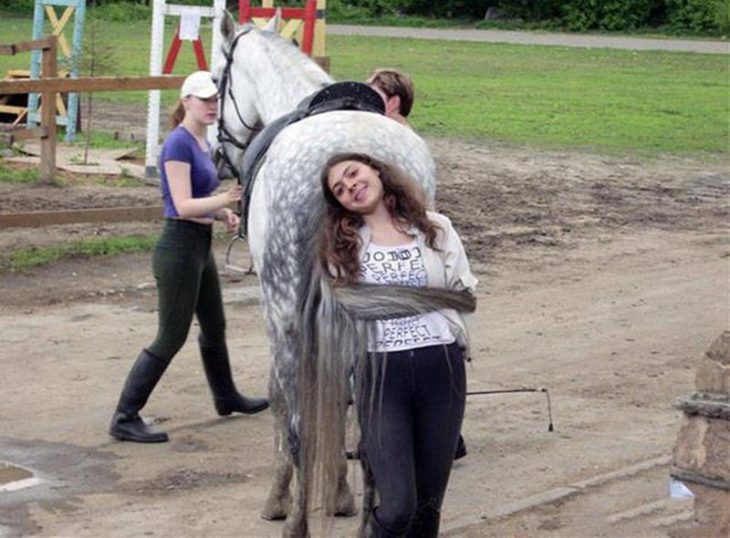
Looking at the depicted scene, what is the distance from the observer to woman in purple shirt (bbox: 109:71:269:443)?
8.17 meters

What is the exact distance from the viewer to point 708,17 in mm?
43094

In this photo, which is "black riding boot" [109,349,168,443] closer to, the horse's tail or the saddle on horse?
the saddle on horse

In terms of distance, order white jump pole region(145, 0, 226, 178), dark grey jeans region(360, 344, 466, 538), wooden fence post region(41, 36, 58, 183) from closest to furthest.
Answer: dark grey jeans region(360, 344, 466, 538), wooden fence post region(41, 36, 58, 183), white jump pole region(145, 0, 226, 178)

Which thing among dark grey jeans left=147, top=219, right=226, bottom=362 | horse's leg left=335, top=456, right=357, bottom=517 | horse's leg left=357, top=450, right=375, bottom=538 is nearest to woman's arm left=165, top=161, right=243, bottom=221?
dark grey jeans left=147, top=219, right=226, bottom=362

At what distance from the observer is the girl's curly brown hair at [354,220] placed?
5742mm

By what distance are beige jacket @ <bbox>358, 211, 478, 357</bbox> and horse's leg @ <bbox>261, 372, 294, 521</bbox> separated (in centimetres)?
158

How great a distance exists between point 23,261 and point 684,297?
4.93 meters

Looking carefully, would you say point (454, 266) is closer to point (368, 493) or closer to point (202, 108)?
point (368, 493)

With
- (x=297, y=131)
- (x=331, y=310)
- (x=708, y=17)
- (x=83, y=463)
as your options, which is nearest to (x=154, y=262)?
(x=83, y=463)

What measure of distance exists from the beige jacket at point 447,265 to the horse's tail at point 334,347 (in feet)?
0.11

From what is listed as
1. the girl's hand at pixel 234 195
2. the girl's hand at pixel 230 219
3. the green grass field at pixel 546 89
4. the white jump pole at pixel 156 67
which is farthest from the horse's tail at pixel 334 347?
the green grass field at pixel 546 89

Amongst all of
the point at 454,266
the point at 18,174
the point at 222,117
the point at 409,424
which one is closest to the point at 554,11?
the point at 18,174

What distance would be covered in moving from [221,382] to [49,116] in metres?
6.94

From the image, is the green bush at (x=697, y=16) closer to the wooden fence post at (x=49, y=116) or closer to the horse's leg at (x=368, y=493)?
the wooden fence post at (x=49, y=116)
